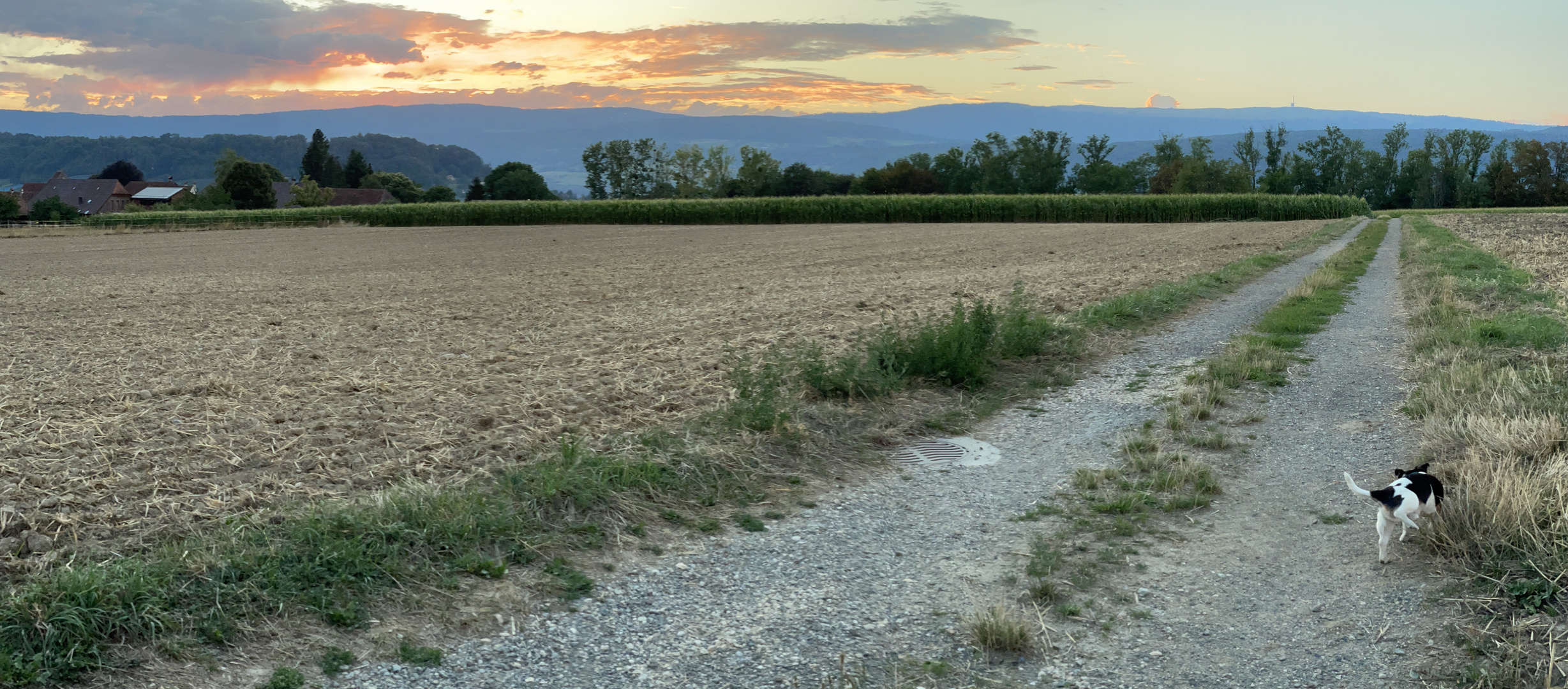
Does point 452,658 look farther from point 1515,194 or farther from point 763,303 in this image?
point 1515,194

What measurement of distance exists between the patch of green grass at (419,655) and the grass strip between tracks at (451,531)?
39 centimetres

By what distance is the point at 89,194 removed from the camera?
15675cm

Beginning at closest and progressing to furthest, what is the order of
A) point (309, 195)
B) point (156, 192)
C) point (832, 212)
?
point (832, 212) → point (309, 195) → point (156, 192)

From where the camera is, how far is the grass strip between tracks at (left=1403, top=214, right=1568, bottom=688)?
441cm

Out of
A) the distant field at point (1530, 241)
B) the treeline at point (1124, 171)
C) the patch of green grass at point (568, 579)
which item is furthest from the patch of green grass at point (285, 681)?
the treeline at point (1124, 171)

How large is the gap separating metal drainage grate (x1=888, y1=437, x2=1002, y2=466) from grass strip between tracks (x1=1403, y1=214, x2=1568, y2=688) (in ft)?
10.1

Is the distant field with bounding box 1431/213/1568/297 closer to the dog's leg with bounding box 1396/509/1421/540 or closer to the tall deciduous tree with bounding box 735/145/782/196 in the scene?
the dog's leg with bounding box 1396/509/1421/540

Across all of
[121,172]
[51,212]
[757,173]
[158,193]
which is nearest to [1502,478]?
[51,212]

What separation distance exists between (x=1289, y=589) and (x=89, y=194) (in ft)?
624

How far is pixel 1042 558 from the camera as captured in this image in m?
5.71

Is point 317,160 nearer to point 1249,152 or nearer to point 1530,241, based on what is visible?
point 1249,152

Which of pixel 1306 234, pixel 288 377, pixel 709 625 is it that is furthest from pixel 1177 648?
pixel 1306 234

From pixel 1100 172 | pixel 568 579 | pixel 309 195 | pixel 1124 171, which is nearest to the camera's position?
pixel 568 579

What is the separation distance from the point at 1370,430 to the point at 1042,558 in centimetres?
434
